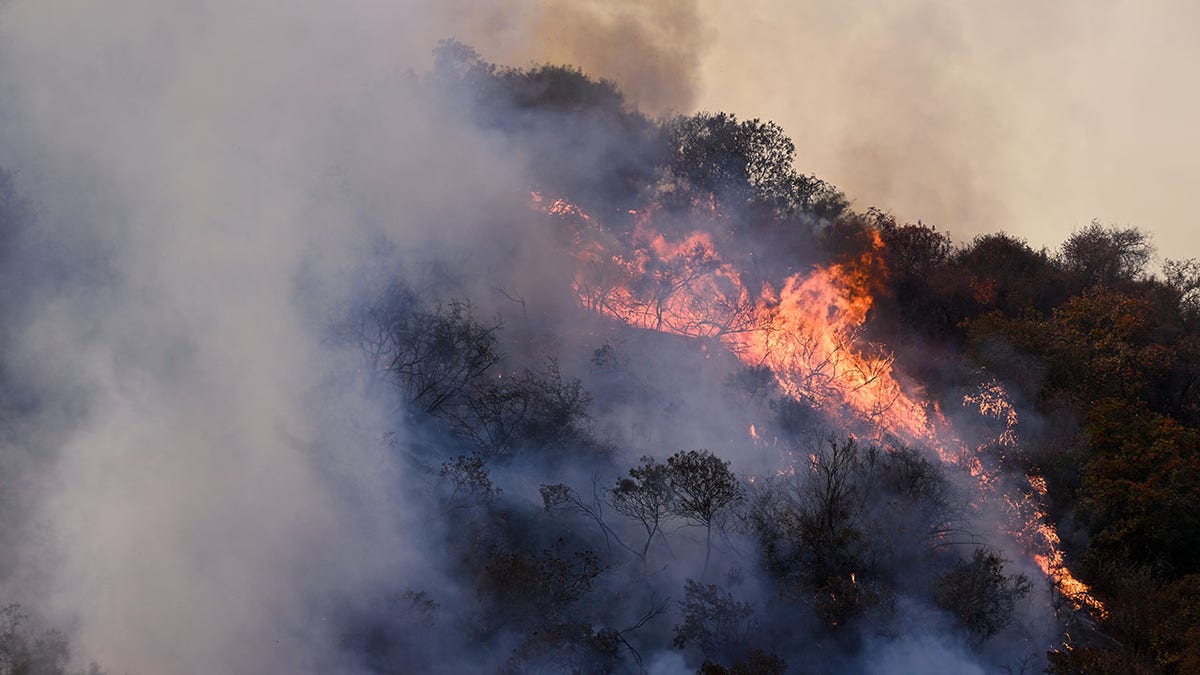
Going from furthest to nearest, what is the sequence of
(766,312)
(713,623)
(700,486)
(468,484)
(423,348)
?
(766,312) → (423,348) → (468,484) → (700,486) → (713,623)

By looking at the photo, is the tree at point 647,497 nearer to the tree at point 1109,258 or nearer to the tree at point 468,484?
the tree at point 468,484

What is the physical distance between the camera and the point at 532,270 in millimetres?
41469

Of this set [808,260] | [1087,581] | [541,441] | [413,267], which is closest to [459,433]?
[541,441]

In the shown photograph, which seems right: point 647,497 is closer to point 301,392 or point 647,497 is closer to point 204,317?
point 301,392

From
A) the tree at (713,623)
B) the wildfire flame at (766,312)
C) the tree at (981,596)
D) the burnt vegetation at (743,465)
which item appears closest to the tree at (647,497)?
the burnt vegetation at (743,465)

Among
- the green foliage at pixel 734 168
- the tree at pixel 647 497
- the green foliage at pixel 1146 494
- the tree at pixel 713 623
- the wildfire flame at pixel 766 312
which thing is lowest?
the tree at pixel 713 623

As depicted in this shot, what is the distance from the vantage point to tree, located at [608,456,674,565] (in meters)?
32.1

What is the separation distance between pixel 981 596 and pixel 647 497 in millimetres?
10096

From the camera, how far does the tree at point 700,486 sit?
104 feet

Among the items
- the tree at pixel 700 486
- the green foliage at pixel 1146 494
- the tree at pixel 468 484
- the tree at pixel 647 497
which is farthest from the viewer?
the green foliage at pixel 1146 494

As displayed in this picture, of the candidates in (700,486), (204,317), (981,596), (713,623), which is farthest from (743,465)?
(204,317)

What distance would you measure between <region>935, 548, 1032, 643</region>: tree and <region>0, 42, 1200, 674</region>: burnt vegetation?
8 cm

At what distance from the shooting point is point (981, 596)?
101 feet

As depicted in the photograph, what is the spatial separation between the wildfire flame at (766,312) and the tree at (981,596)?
726cm
